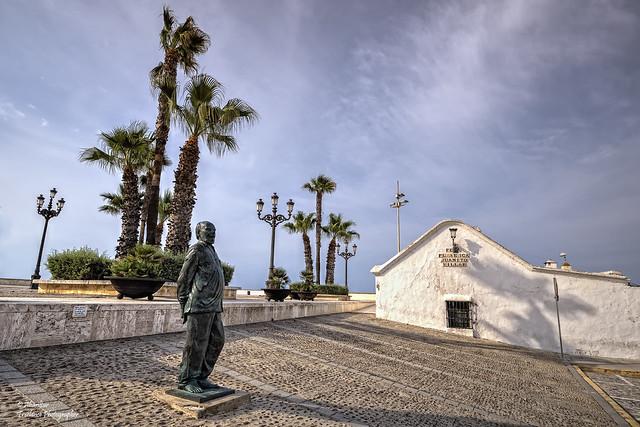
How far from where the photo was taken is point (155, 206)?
14.1 metres

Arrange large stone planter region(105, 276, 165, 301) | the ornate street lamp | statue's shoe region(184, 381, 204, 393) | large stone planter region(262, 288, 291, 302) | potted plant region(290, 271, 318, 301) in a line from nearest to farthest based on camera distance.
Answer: statue's shoe region(184, 381, 204, 393)
large stone planter region(105, 276, 165, 301)
large stone planter region(262, 288, 291, 302)
the ornate street lamp
potted plant region(290, 271, 318, 301)

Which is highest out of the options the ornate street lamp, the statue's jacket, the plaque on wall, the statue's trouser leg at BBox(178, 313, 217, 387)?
the ornate street lamp

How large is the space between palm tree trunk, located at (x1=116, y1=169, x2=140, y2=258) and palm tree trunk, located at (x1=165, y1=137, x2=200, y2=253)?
2019mm

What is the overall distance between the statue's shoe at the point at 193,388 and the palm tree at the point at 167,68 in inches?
446

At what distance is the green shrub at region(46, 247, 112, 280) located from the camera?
12.4m

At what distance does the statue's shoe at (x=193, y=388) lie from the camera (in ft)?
11.9

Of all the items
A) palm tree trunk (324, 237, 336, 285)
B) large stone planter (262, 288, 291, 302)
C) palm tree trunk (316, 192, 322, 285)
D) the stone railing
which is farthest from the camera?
palm tree trunk (324, 237, 336, 285)

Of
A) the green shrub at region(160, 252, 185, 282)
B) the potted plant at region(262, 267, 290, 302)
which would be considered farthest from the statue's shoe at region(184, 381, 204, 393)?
the potted plant at region(262, 267, 290, 302)

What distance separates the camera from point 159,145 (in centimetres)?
1469

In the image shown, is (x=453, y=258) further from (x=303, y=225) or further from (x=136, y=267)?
(x=303, y=225)

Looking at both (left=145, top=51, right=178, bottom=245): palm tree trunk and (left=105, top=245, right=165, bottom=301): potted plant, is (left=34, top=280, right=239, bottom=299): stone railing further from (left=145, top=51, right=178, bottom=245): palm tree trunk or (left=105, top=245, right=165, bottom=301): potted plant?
(left=145, top=51, right=178, bottom=245): palm tree trunk

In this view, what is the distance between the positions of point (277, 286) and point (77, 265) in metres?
7.58

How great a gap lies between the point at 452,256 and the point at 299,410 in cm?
1314

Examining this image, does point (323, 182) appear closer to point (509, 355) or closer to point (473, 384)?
point (509, 355)
